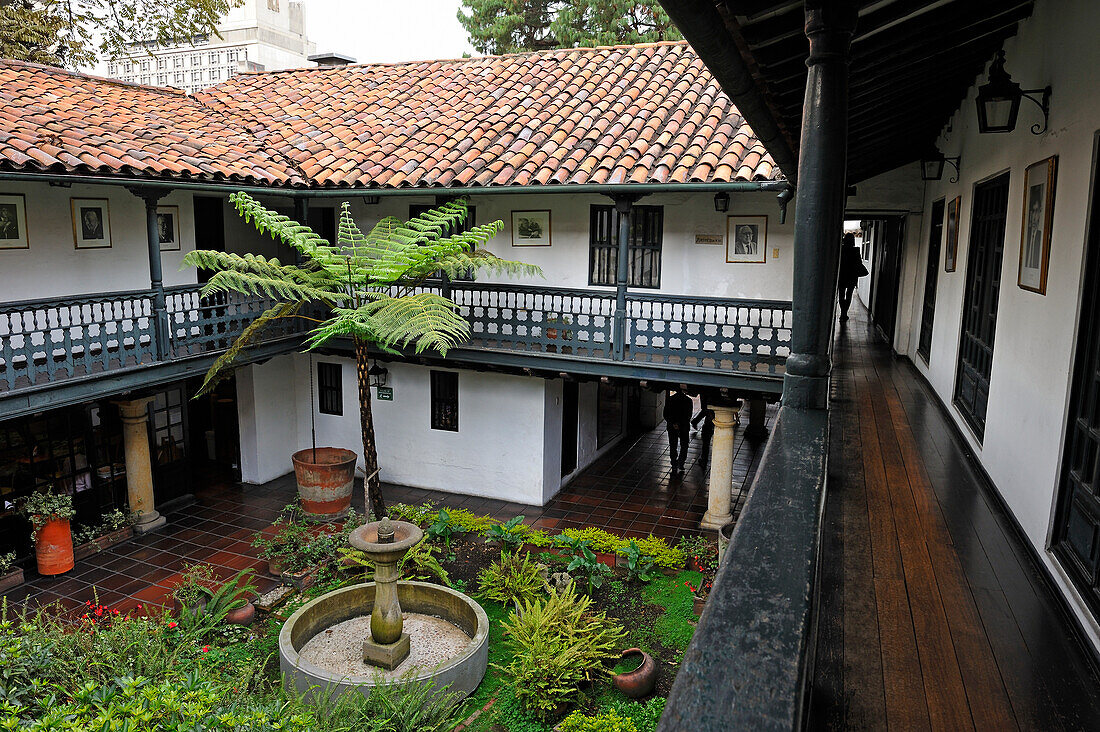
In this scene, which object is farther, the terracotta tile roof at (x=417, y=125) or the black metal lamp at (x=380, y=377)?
the black metal lamp at (x=380, y=377)

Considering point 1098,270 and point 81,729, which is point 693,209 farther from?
point 81,729

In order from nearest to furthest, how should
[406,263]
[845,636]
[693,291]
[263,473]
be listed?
[845,636] → [406,263] → [693,291] → [263,473]

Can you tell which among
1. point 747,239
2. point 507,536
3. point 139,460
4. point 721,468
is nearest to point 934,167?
point 747,239

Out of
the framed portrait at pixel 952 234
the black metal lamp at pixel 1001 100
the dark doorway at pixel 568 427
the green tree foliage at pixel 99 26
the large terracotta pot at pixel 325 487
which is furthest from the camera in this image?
the green tree foliage at pixel 99 26

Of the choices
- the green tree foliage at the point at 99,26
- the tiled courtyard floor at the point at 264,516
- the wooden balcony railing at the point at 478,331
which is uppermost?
the green tree foliage at the point at 99,26

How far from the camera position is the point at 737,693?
4.45 ft

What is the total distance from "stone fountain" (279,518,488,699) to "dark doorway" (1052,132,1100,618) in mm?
5568

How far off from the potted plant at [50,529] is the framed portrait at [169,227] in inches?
168

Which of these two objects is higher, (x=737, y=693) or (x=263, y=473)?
(x=737, y=693)

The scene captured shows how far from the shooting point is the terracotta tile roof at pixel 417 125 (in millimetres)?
10656

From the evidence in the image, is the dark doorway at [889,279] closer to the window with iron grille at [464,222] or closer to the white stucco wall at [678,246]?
the white stucco wall at [678,246]

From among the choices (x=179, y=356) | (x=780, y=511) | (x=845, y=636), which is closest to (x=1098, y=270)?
(x=845, y=636)

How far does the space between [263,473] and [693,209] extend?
9.42 meters

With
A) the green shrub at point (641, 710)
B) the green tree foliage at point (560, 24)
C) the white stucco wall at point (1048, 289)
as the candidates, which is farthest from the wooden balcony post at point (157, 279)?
the green tree foliage at point (560, 24)
